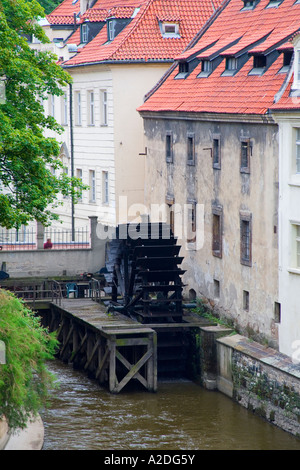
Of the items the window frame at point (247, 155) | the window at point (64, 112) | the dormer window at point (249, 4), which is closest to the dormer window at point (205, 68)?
the dormer window at point (249, 4)

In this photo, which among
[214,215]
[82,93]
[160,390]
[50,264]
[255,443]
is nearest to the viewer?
[255,443]

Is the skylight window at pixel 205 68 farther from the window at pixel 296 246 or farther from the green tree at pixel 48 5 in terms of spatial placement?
the green tree at pixel 48 5

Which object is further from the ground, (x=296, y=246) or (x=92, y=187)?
(x=92, y=187)

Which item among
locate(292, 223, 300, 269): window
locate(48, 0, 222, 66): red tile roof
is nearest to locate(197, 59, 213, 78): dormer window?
locate(48, 0, 222, 66): red tile roof

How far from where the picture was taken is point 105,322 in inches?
1356

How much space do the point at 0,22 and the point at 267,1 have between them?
9.85 meters

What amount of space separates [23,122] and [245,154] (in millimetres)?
5938

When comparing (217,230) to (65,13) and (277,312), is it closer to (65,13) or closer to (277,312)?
(277,312)

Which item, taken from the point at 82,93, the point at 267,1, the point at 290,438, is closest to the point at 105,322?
the point at 290,438

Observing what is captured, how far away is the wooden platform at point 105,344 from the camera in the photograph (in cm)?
3275

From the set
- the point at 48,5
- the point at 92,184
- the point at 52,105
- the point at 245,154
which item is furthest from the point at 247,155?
the point at 48,5

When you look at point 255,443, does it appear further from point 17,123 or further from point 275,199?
point 17,123

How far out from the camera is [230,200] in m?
33.8

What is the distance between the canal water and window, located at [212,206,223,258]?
3.97 meters
